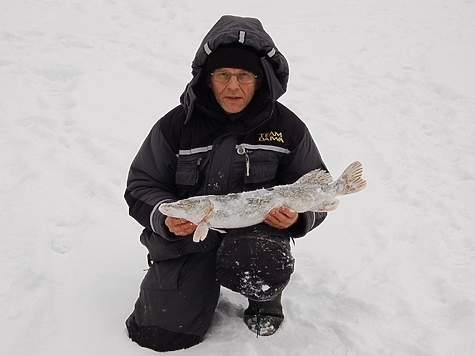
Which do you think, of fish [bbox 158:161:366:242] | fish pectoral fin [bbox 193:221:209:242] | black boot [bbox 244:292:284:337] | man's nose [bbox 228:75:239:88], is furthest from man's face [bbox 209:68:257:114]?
black boot [bbox 244:292:284:337]

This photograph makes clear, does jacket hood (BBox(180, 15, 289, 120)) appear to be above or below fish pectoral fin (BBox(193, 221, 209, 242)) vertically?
above

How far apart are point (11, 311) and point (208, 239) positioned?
138 cm

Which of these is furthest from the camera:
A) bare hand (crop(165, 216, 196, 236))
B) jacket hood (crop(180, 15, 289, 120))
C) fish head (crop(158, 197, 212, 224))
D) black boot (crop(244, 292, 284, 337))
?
black boot (crop(244, 292, 284, 337))

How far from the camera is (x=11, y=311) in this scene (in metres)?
3.25

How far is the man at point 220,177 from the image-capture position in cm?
308

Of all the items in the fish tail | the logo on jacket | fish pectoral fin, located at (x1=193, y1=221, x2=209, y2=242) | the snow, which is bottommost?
the snow

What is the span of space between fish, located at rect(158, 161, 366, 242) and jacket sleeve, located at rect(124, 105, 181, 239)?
372mm

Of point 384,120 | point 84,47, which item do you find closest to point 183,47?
point 84,47

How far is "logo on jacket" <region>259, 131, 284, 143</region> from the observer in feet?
10.7

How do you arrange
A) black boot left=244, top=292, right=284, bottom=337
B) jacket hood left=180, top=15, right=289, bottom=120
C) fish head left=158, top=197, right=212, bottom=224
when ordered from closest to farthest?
1. fish head left=158, top=197, right=212, bottom=224
2. jacket hood left=180, top=15, right=289, bottom=120
3. black boot left=244, top=292, right=284, bottom=337

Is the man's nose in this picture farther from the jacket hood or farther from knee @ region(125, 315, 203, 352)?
knee @ region(125, 315, 203, 352)

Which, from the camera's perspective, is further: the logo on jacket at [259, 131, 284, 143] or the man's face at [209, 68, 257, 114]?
the logo on jacket at [259, 131, 284, 143]

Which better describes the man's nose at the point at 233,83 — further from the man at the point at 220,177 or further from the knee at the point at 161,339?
the knee at the point at 161,339

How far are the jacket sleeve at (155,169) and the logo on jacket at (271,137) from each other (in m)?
0.56
